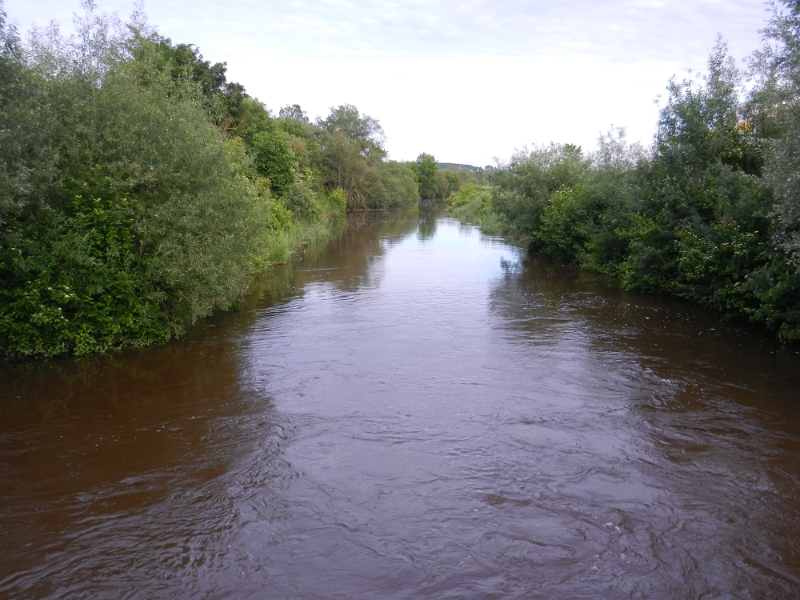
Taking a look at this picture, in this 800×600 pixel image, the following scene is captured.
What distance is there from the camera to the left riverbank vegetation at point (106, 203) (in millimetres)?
12133

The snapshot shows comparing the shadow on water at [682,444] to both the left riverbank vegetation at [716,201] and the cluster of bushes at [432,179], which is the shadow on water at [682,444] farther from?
the cluster of bushes at [432,179]

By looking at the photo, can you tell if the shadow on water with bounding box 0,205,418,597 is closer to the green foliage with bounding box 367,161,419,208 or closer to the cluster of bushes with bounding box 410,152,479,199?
the green foliage with bounding box 367,161,419,208

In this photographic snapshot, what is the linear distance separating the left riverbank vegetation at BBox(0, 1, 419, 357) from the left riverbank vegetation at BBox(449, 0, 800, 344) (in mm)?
11870

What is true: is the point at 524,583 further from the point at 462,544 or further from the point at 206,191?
the point at 206,191

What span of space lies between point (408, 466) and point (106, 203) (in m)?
8.98

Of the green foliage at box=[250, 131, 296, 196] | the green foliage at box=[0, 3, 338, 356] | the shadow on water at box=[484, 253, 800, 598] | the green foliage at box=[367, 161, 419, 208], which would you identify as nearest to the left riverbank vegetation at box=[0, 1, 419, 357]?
the green foliage at box=[0, 3, 338, 356]

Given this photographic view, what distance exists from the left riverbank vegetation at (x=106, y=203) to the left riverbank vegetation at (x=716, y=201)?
38.9 feet

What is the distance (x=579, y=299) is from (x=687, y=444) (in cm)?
1168

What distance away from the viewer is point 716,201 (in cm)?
1753

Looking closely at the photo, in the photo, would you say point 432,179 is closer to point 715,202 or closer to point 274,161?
point 274,161

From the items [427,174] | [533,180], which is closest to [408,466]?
[533,180]

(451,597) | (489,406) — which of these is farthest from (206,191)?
(451,597)

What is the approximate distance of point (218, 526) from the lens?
7.41 meters

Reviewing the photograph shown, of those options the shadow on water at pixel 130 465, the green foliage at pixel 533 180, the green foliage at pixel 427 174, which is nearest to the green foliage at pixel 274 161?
the green foliage at pixel 533 180
